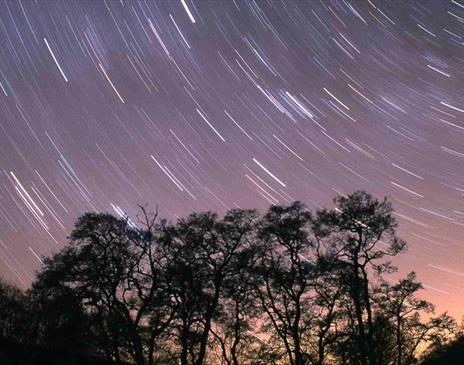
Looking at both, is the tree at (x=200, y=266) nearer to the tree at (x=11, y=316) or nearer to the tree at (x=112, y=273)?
the tree at (x=112, y=273)

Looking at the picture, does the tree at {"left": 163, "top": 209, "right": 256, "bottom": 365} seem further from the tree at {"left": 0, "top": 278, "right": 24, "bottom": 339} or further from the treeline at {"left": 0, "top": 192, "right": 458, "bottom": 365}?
the tree at {"left": 0, "top": 278, "right": 24, "bottom": 339}

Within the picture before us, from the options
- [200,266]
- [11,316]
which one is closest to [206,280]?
[200,266]

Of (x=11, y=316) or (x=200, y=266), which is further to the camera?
(x=11, y=316)

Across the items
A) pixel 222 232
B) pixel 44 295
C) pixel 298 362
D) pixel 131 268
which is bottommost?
pixel 298 362

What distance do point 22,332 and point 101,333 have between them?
17665mm

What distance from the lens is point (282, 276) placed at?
91.9 ft

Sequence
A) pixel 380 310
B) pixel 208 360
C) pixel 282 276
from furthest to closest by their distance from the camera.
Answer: pixel 208 360
pixel 380 310
pixel 282 276

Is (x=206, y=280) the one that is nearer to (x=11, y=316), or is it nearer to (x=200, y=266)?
(x=200, y=266)

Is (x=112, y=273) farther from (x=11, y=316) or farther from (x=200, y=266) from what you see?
(x=11, y=316)

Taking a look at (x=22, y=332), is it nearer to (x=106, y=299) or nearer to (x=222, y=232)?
(x=106, y=299)

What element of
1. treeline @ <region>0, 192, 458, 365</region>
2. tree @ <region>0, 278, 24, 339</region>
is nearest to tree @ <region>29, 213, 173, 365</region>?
treeline @ <region>0, 192, 458, 365</region>

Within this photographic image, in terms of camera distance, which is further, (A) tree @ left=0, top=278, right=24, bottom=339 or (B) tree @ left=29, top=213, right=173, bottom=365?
(A) tree @ left=0, top=278, right=24, bottom=339

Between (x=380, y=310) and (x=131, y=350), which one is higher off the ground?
(x=380, y=310)

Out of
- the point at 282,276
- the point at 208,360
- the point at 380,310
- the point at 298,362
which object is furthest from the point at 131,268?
the point at 208,360
